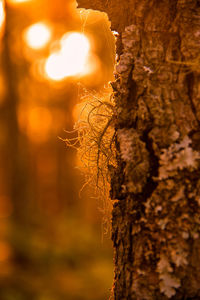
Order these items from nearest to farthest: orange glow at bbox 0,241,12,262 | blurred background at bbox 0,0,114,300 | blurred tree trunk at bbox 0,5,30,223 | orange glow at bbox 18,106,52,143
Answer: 1. blurred background at bbox 0,0,114,300
2. blurred tree trunk at bbox 0,5,30,223
3. orange glow at bbox 0,241,12,262
4. orange glow at bbox 18,106,52,143

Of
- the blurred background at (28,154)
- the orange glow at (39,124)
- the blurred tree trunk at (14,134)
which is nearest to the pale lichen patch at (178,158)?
the blurred background at (28,154)

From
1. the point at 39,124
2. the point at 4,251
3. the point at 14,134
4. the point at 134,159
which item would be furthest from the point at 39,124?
the point at 134,159

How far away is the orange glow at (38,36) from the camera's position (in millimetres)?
12656

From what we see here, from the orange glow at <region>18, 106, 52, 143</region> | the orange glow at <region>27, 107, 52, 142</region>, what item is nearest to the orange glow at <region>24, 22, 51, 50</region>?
the orange glow at <region>18, 106, 52, 143</region>

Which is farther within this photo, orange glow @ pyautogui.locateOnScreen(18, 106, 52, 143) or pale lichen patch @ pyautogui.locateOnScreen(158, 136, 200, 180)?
orange glow @ pyautogui.locateOnScreen(18, 106, 52, 143)

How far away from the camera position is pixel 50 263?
9.03 m

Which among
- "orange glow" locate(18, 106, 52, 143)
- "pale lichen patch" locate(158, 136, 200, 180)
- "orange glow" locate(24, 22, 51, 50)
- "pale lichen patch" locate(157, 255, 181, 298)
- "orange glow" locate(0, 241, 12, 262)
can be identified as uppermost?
"orange glow" locate(24, 22, 51, 50)

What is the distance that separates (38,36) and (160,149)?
13.2 m

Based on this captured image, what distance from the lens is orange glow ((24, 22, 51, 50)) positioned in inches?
498

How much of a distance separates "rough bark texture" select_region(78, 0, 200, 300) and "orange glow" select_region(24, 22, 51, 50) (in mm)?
11871

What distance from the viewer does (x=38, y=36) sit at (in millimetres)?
13375

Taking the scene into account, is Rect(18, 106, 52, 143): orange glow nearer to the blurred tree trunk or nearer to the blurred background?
the blurred background

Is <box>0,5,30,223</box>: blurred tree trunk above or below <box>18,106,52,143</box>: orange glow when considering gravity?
below

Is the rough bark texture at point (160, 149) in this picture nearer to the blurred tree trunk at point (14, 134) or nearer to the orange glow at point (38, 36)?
the blurred tree trunk at point (14, 134)
